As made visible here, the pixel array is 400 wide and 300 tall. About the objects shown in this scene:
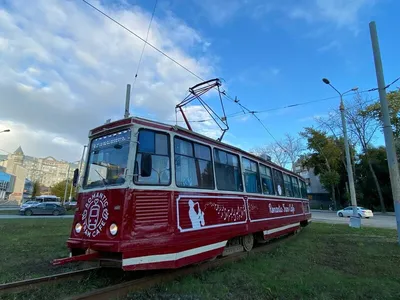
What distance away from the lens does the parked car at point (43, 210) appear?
93.4 feet

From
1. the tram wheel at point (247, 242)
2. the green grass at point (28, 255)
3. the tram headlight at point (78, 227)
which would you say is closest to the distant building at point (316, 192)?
the tram wheel at point (247, 242)

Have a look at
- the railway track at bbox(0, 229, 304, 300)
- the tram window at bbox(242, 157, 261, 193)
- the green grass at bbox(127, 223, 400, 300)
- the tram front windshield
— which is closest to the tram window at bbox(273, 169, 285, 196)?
the tram window at bbox(242, 157, 261, 193)

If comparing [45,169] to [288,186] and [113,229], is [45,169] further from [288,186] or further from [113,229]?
[113,229]

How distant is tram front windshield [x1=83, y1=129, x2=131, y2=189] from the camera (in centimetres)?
531

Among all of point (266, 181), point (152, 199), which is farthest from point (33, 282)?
point (266, 181)

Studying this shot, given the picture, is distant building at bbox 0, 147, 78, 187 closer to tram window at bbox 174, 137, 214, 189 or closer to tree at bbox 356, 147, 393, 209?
tree at bbox 356, 147, 393, 209

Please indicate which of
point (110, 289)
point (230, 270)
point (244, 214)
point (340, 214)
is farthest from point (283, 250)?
point (340, 214)

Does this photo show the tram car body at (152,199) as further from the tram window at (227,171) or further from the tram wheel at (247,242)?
the tram wheel at (247,242)

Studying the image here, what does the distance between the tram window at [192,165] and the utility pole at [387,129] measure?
7.50 meters

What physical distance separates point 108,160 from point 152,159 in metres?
0.98

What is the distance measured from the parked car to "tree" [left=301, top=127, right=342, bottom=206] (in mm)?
38728

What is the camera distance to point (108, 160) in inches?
225

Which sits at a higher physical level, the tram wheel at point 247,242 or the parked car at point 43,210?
the parked car at point 43,210

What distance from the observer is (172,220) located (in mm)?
5285
